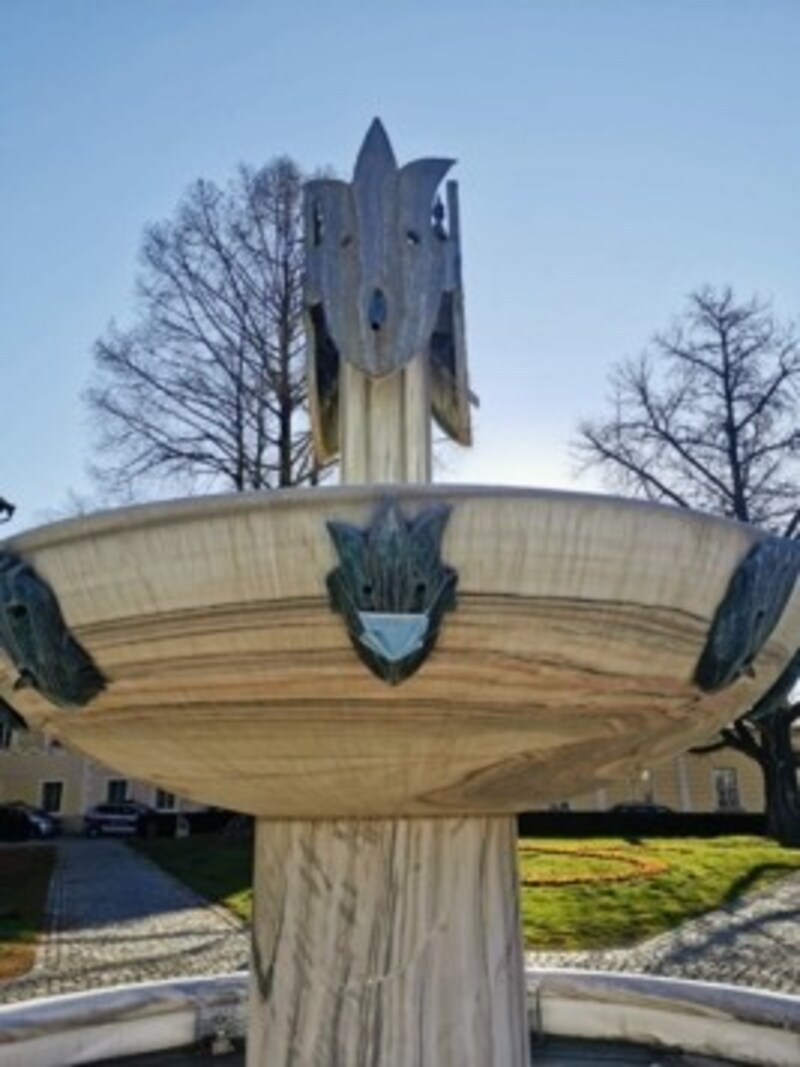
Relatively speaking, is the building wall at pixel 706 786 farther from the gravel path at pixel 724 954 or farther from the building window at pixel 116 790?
the gravel path at pixel 724 954

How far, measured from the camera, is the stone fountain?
1.29 metres

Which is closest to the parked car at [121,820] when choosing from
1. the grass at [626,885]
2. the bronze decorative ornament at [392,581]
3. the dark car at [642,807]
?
the dark car at [642,807]

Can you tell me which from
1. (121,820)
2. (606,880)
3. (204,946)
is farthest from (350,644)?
(121,820)

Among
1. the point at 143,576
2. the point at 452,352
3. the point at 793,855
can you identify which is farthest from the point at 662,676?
the point at 793,855

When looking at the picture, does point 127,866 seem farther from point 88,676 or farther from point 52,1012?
point 88,676

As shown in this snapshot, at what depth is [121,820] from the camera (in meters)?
31.5

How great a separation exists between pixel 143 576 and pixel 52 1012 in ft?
7.86

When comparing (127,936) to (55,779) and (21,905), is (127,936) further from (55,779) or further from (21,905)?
(55,779)

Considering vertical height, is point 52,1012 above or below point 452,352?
below

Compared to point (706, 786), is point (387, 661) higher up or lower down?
lower down

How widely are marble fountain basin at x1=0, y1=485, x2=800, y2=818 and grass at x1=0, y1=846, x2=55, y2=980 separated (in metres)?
7.36

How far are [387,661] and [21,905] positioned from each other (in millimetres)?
12926

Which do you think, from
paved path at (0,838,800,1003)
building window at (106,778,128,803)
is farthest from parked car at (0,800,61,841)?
paved path at (0,838,800,1003)

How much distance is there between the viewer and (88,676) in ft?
4.84
